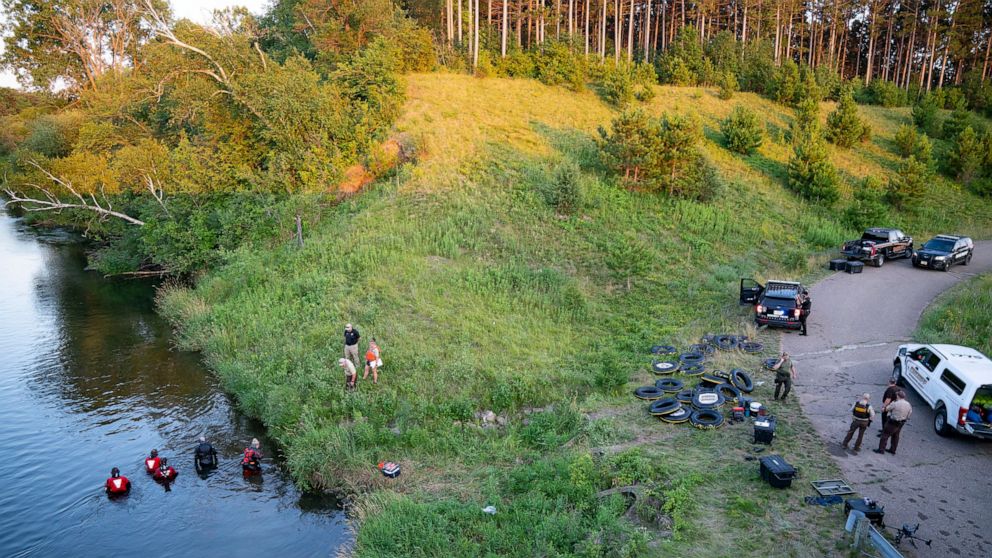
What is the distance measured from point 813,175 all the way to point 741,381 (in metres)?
26.8

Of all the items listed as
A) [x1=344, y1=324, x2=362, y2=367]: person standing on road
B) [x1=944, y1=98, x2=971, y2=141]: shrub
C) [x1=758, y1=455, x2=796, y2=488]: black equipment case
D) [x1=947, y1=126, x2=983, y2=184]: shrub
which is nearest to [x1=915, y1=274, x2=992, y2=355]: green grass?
[x1=758, y1=455, x2=796, y2=488]: black equipment case

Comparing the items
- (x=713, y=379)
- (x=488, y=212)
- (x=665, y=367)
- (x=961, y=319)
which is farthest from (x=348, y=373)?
(x=961, y=319)

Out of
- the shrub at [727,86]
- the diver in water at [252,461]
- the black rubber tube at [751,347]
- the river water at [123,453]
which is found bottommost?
the river water at [123,453]

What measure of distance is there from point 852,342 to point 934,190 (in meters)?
31.0

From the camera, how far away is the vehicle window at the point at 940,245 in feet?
89.8

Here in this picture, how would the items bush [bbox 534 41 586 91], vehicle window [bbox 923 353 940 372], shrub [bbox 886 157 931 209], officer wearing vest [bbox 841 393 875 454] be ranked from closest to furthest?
officer wearing vest [bbox 841 393 875 454] → vehicle window [bbox 923 353 940 372] → shrub [bbox 886 157 931 209] → bush [bbox 534 41 586 91]

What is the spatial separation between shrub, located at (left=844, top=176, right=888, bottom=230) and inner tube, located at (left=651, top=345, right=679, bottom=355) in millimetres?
22578

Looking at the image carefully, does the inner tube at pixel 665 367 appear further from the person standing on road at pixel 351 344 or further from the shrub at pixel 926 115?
the shrub at pixel 926 115

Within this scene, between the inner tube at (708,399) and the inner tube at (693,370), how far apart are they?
1565 mm

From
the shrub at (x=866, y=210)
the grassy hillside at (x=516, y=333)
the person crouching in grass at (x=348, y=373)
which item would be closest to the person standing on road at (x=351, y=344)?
the person crouching in grass at (x=348, y=373)

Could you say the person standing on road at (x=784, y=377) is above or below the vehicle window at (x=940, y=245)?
below

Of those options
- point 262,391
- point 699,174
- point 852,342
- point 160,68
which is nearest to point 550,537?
point 262,391

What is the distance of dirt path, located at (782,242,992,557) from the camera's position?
9.89 meters

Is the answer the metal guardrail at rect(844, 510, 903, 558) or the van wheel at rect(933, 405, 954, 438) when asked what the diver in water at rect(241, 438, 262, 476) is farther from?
the van wheel at rect(933, 405, 954, 438)
